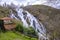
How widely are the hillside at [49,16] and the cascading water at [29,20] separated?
0.17 feet

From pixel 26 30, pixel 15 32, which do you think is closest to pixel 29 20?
pixel 26 30

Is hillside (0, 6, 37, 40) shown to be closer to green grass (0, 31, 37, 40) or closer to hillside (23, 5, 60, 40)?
green grass (0, 31, 37, 40)

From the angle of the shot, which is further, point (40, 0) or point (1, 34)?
point (40, 0)

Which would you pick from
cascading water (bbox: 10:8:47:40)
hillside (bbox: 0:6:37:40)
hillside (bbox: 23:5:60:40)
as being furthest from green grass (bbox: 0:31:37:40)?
hillside (bbox: 23:5:60:40)

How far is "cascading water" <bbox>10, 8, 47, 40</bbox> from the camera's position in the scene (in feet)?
7.26

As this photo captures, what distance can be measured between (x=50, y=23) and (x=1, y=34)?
0.64 meters

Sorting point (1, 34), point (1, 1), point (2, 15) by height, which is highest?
point (1, 1)

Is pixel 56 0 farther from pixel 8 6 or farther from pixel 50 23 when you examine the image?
pixel 8 6

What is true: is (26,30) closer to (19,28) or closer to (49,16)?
(19,28)

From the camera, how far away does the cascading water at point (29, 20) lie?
7.26ft

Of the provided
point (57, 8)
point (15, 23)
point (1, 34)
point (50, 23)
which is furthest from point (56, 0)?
point (1, 34)

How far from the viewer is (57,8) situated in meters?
2.32

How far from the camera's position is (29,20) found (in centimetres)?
224

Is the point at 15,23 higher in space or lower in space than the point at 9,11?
lower
